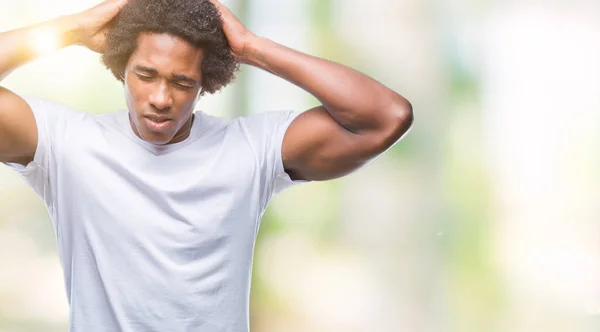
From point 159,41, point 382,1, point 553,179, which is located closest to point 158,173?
point 159,41

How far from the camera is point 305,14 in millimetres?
2107

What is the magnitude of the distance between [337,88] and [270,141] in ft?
0.48

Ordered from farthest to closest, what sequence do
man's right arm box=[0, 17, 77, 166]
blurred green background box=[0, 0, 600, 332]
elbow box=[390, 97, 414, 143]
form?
blurred green background box=[0, 0, 600, 332] → elbow box=[390, 97, 414, 143] → man's right arm box=[0, 17, 77, 166]

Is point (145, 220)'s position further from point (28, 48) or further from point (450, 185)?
point (450, 185)

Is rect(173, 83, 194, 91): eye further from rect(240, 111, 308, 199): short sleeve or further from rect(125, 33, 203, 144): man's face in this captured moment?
rect(240, 111, 308, 199): short sleeve

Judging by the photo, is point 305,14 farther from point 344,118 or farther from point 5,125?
point 5,125

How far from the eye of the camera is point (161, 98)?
115 centimetres

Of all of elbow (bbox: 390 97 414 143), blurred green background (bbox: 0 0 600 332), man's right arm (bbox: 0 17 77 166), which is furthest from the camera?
blurred green background (bbox: 0 0 600 332)

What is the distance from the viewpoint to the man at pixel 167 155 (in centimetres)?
118

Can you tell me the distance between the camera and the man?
3.86 feet

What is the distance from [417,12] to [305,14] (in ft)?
1.06

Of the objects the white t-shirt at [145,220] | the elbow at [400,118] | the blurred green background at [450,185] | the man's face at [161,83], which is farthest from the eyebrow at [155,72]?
the blurred green background at [450,185]

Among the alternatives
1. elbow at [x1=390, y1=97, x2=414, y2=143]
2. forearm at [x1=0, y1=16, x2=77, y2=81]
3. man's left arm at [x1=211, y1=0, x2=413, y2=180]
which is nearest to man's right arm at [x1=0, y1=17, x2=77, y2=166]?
forearm at [x1=0, y1=16, x2=77, y2=81]

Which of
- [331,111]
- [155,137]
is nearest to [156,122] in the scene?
[155,137]
